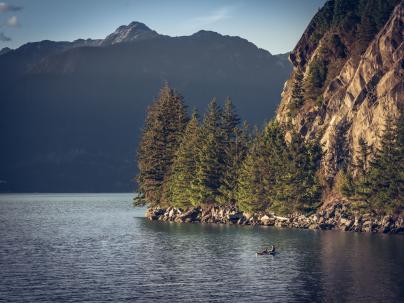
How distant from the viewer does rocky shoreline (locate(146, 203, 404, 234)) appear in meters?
120

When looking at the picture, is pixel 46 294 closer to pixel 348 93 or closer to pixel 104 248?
pixel 104 248

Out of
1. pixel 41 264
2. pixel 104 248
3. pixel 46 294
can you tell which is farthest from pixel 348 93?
pixel 46 294

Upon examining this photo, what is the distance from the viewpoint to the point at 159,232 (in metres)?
131

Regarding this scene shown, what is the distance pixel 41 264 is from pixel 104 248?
18.5 meters

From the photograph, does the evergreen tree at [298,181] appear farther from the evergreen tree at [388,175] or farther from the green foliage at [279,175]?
the evergreen tree at [388,175]

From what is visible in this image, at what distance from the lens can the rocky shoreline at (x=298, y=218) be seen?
120 metres

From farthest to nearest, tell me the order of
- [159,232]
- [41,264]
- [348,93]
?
[348,93] → [159,232] → [41,264]

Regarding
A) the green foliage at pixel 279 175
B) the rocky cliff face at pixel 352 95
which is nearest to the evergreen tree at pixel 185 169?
the green foliage at pixel 279 175

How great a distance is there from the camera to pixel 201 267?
8450 cm

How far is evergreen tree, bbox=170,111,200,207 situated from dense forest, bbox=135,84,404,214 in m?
0.21

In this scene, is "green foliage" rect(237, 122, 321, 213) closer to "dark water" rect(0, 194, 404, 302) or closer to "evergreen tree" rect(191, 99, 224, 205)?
"evergreen tree" rect(191, 99, 224, 205)

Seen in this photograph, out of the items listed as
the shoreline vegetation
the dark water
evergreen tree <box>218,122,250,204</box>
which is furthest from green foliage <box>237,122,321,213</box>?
the dark water

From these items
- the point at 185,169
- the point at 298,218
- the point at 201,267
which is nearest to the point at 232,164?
the point at 185,169

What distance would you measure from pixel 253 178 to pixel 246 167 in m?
2.95
